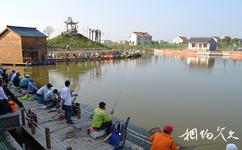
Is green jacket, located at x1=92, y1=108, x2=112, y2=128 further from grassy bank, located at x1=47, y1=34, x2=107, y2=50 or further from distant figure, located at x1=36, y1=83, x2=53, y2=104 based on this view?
grassy bank, located at x1=47, y1=34, x2=107, y2=50

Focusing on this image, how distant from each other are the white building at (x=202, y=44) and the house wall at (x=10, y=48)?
55.2m

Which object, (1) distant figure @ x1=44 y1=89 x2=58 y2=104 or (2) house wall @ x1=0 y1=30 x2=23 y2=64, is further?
(2) house wall @ x1=0 y1=30 x2=23 y2=64

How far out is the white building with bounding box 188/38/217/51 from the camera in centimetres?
7400

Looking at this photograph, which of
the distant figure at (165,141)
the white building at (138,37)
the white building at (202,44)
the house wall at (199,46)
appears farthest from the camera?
the white building at (138,37)

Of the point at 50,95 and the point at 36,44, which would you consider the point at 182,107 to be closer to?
the point at 50,95

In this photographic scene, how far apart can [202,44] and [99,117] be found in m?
72.7

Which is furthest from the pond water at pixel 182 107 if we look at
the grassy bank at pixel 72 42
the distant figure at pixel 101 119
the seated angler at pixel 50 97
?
the grassy bank at pixel 72 42

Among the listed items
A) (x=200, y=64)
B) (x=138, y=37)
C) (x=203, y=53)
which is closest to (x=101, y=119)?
(x=200, y=64)

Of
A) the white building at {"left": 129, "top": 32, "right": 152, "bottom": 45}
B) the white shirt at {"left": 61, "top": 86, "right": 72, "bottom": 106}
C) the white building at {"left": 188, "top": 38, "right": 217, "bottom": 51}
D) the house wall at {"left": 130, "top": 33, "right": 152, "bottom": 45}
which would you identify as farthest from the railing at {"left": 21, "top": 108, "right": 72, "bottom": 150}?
the house wall at {"left": 130, "top": 33, "right": 152, "bottom": 45}

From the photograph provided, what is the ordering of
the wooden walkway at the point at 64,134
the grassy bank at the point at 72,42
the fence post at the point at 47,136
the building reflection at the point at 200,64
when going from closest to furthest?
the fence post at the point at 47,136 → the wooden walkway at the point at 64,134 → the building reflection at the point at 200,64 → the grassy bank at the point at 72,42

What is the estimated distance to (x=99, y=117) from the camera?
25.1ft

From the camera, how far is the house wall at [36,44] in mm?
35219

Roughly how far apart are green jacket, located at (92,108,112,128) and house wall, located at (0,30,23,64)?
99.5 feet

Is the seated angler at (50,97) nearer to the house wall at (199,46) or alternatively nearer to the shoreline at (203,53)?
the shoreline at (203,53)
